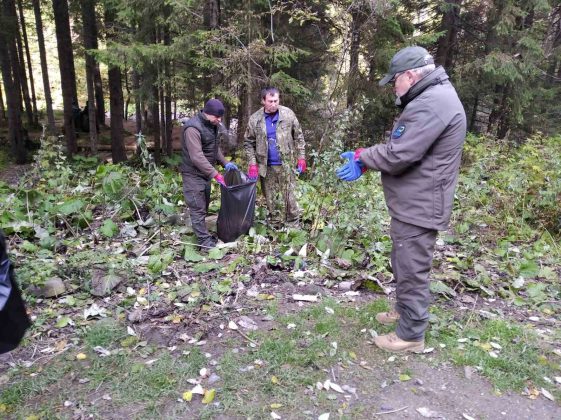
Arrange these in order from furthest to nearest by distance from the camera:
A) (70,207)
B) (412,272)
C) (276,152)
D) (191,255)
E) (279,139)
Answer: (70,207), (276,152), (279,139), (191,255), (412,272)

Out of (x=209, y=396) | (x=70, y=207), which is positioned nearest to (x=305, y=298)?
(x=209, y=396)

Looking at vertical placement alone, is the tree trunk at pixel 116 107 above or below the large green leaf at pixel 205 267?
above

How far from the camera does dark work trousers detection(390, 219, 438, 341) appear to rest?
3.02 meters

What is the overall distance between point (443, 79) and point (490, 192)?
494 cm

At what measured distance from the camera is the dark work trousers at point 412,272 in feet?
9.92

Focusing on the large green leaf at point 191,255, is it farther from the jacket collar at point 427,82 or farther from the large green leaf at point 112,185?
the jacket collar at point 427,82

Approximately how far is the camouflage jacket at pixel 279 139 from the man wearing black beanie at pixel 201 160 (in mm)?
389

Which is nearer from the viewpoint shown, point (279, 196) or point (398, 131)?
point (398, 131)

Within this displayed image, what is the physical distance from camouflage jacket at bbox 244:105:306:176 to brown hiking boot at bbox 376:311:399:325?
234cm

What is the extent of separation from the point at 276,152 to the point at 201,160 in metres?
1.08

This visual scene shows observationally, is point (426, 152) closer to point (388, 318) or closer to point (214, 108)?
point (388, 318)

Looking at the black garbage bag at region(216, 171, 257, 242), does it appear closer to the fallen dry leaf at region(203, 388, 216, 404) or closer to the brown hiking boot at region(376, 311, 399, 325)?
the brown hiking boot at region(376, 311, 399, 325)

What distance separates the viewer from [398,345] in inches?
129

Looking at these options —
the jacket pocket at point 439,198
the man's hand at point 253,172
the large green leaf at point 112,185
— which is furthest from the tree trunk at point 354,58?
the jacket pocket at point 439,198
